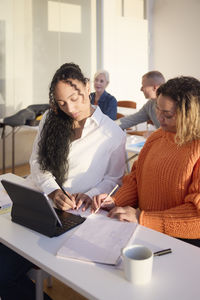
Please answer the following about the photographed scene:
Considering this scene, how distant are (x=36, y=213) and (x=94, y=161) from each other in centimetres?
52

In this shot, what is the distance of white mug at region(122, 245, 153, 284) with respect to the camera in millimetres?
941

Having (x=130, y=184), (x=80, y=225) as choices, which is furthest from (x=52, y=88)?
(x=80, y=225)

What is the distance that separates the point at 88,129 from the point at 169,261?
2.77 ft

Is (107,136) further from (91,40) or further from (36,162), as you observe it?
(91,40)

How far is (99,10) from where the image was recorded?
5.46 m

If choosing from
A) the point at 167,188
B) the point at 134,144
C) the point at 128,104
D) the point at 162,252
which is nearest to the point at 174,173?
the point at 167,188

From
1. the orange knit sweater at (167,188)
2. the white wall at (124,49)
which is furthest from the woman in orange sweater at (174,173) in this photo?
the white wall at (124,49)

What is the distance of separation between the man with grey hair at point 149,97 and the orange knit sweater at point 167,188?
73.9 inches

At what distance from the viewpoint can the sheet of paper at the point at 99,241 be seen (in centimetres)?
109

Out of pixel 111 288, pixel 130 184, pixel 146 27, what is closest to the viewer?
pixel 111 288

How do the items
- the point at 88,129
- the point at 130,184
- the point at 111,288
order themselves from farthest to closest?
the point at 88,129, the point at 130,184, the point at 111,288

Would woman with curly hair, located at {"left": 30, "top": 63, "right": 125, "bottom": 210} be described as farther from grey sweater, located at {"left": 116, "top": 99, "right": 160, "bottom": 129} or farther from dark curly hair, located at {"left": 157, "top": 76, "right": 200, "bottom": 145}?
grey sweater, located at {"left": 116, "top": 99, "right": 160, "bottom": 129}

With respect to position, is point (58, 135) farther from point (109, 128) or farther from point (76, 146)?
point (109, 128)

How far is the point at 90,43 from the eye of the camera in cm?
544
